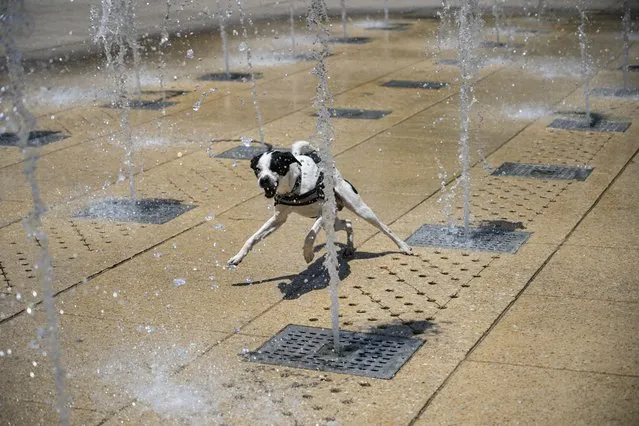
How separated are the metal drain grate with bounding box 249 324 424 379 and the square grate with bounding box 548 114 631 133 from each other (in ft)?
17.8

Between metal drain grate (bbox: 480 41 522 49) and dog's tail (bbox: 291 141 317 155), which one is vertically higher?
dog's tail (bbox: 291 141 317 155)

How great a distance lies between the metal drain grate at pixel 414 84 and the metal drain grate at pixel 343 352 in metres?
7.43

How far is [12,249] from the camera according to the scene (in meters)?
7.80

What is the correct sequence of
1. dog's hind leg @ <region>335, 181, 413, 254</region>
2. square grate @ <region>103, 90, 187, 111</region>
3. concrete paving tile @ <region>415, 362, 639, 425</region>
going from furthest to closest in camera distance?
square grate @ <region>103, 90, 187, 111</region> < dog's hind leg @ <region>335, 181, 413, 254</region> < concrete paving tile @ <region>415, 362, 639, 425</region>

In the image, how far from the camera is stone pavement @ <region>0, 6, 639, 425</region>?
5234 millimetres

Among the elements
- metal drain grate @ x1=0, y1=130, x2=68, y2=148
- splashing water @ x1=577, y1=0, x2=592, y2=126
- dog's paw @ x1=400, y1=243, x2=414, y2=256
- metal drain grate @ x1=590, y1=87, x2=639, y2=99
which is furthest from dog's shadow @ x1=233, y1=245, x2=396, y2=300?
metal drain grate @ x1=590, y1=87, x2=639, y2=99

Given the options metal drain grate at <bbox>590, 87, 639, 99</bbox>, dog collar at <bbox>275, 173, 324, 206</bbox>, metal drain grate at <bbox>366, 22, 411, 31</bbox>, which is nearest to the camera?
dog collar at <bbox>275, 173, 324, 206</bbox>

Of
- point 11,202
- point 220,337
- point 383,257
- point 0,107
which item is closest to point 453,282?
point 383,257

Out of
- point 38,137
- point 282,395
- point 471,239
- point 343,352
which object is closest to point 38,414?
point 282,395

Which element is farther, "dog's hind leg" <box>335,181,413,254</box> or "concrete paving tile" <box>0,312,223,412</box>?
"dog's hind leg" <box>335,181,413,254</box>

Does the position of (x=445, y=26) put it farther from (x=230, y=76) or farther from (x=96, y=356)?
(x=96, y=356)

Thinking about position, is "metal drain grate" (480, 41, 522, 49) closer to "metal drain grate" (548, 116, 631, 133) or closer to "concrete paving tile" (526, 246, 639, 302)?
"metal drain grate" (548, 116, 631, 133)

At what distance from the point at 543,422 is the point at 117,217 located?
450cm

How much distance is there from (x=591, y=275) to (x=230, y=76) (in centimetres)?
832
